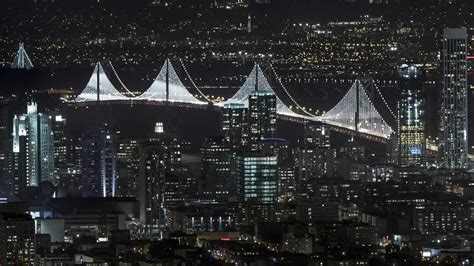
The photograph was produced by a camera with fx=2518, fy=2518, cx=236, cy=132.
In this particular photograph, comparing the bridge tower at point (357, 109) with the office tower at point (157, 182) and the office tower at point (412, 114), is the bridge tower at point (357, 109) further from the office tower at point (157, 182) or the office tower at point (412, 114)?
the office tower at point (157, 182)

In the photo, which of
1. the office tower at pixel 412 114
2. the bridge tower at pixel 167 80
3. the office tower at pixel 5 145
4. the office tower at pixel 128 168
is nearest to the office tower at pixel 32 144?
the office tower at pixel 5 145

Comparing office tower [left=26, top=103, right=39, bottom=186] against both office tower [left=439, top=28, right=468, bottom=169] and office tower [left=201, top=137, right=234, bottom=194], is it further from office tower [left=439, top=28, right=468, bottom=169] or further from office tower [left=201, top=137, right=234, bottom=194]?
office tower [left=439, top=28, right=468, bottom=169]

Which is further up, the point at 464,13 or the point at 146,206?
the point at 464,13

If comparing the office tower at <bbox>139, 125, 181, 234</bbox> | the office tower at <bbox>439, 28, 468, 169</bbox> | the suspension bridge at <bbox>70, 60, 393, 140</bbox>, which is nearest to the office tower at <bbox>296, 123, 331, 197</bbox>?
the suspension bridge at <bbox>70, 60, 393, 140</bbox>

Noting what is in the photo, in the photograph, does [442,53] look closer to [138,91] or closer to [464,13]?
[464,13]

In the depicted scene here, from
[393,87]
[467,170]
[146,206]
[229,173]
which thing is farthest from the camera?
[393,87]

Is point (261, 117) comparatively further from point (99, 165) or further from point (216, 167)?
point (99, 165)

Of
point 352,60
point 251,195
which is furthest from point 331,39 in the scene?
point 251,195

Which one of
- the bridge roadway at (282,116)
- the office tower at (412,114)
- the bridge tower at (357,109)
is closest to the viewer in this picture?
the office tower at (412,114)
